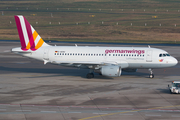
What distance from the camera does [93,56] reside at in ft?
150

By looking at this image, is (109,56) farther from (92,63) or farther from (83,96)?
(83,96)

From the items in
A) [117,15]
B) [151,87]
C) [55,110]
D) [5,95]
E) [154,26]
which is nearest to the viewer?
[55,110]

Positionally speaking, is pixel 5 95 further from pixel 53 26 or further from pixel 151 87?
pixel 53 26

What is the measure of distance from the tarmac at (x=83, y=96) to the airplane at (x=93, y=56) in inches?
83.5

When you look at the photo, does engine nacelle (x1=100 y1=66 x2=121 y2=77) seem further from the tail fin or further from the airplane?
the tail fin

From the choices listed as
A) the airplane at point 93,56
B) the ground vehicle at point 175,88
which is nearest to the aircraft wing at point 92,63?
the airplane at point 93,56

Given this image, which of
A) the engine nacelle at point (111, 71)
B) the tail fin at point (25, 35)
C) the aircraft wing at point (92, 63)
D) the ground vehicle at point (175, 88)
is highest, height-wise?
the tail fin at point (25, 35)

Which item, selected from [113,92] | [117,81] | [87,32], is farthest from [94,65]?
[87,32]

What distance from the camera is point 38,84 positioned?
41000mm

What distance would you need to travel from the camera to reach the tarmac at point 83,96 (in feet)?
91.2

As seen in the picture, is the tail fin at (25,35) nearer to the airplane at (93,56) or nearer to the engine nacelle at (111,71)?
the airplane at (93,56)

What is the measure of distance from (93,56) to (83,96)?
12294 mm

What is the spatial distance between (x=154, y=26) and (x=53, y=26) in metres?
43.6

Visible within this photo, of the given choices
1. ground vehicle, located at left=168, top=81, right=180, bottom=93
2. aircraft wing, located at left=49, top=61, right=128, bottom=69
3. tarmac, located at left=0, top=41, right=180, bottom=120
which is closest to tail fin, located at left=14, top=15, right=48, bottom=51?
tarmac, located at left=0, top=41, right=180, bottom=120
